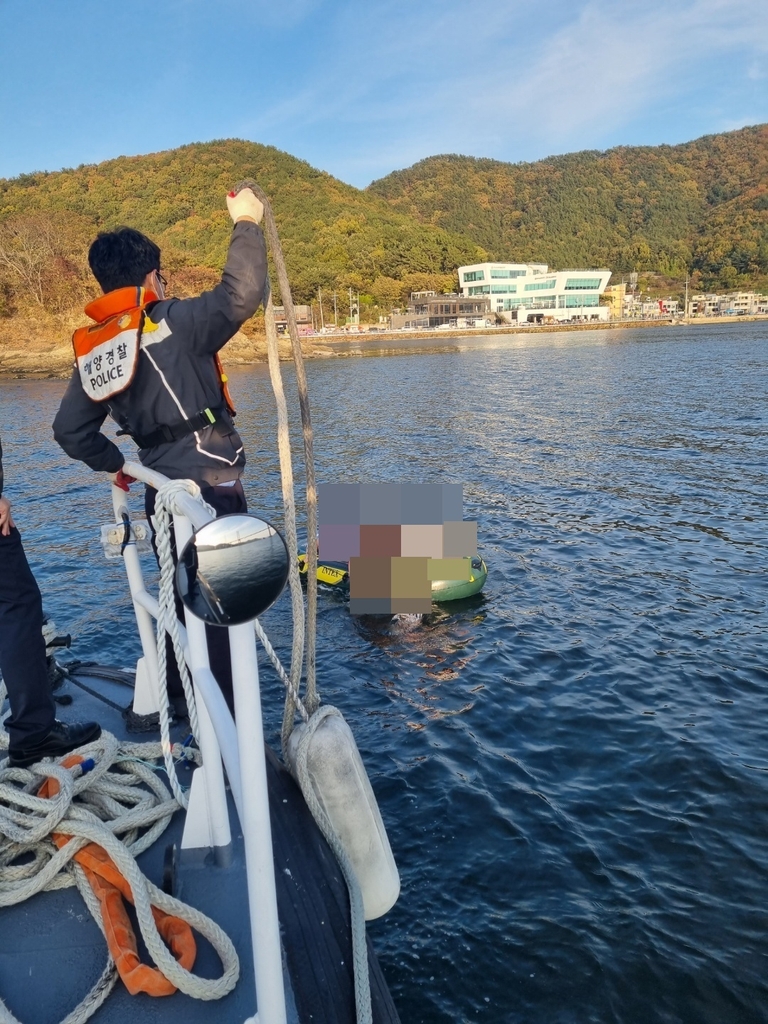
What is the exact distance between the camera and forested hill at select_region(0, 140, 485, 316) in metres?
124

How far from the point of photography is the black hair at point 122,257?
3244 mm

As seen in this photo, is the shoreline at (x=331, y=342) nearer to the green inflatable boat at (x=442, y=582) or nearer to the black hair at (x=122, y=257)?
the green inflatable boat at (x=442, y=582)

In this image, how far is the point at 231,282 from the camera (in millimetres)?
2924

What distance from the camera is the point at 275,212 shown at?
10381cm

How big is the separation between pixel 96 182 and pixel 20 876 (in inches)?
6453

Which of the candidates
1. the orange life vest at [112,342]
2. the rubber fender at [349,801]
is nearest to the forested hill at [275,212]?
the orange life vest at [112,342]

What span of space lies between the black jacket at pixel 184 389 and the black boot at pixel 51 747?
1281mm

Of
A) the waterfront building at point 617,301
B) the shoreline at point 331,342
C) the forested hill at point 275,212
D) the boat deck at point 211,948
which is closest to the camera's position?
the boat deck at point 211,948

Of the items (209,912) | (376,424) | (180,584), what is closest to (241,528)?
(180,584)

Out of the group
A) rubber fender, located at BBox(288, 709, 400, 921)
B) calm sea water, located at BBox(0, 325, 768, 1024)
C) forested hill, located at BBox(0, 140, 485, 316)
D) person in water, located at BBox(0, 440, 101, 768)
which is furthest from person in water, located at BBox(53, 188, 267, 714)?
forested hill, located at BBox(0, 140, 485, 316)

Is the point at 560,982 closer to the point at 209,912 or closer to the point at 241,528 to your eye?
the point at 209,912

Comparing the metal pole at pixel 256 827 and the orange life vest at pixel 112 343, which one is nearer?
the metal pole at pixel 256 827

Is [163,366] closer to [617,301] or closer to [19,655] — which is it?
[19,655]

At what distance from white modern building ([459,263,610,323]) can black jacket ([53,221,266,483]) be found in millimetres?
138495
